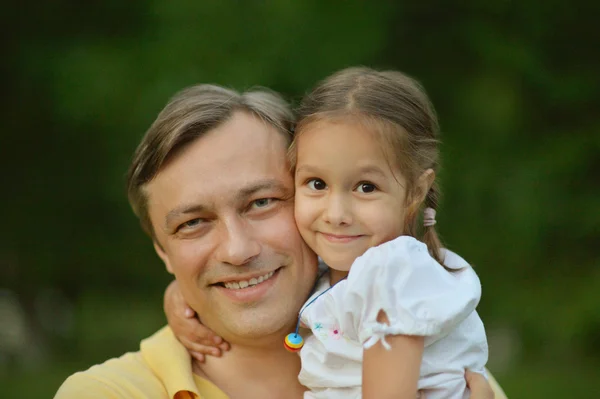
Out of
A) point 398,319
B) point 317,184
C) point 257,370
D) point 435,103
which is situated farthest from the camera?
point 435,103

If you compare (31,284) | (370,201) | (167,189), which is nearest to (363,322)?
(370,201)

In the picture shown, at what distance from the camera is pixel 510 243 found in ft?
23.0

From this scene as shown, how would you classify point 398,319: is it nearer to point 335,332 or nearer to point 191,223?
point 335,332

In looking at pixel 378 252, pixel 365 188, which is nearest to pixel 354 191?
pixel 365 188

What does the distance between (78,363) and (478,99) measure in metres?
4.01

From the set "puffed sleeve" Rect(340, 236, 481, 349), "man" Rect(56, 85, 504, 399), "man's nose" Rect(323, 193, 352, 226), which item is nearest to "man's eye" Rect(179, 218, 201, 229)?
"man" Rect(56, 85, 504, 399)

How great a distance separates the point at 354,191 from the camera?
247 centimetres

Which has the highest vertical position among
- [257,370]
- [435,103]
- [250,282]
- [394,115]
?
[394,115]

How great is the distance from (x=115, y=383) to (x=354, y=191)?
1.02 metres

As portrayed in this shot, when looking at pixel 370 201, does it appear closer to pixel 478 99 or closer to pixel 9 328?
pixel 478 99

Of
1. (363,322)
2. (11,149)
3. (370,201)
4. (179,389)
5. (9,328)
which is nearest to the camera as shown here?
(363,322)

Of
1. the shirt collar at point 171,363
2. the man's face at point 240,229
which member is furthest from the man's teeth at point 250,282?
the shirt collar at point 171,363

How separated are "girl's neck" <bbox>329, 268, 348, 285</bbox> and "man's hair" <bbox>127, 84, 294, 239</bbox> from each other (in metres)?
0.49

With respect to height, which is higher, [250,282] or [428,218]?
[428,218]
